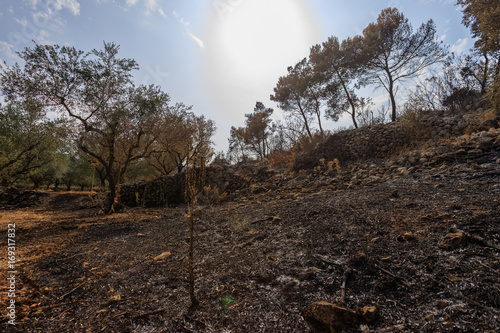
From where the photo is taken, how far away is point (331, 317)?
4.48 ft

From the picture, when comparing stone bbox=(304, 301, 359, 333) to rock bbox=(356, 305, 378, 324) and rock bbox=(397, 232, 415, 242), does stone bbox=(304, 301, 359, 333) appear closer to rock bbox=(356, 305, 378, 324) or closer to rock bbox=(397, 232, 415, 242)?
rock bbox=(356, 305, 378, 324)

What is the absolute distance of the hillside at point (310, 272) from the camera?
136 centimetres

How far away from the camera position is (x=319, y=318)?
1400mm

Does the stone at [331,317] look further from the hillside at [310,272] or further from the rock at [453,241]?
the rock at [453,241]

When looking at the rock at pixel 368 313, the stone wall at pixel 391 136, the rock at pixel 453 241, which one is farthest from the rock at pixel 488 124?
the rock at pixel 368 313

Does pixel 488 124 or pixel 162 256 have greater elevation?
pixel 488 124

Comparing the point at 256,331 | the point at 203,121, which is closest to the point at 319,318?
the point at 256,331

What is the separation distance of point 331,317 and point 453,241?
4.93ft

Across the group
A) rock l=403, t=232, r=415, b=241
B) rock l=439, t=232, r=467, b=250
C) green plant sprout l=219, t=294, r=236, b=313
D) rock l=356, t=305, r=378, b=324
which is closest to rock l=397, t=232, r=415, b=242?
rock l=403, t=232, r=415, b=241

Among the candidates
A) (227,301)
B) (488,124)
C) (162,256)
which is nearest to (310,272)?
(227,301)

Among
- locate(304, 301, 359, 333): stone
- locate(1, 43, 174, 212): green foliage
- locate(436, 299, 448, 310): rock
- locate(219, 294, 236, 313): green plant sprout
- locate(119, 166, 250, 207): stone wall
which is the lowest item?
locate(219, 294, 236, 313): green plant sprout

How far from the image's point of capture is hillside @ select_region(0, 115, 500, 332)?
1362mm

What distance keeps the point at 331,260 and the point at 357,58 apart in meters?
19.0

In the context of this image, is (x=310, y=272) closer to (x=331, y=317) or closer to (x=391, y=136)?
(x=331, y=317)
